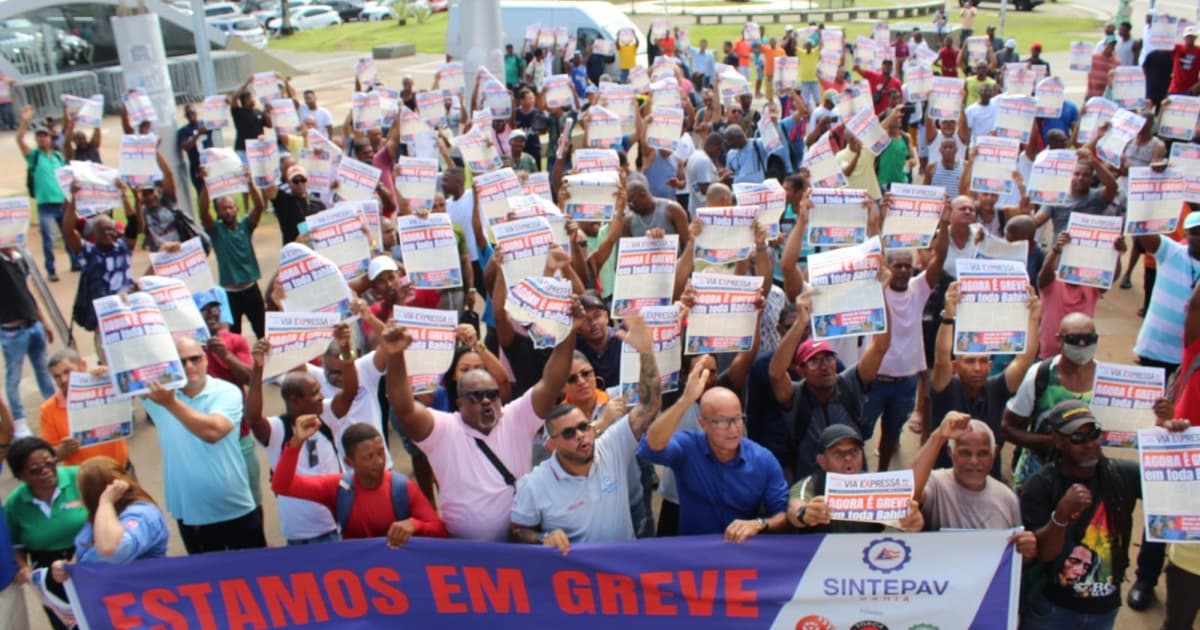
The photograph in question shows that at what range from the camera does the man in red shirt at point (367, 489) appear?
4.41 m

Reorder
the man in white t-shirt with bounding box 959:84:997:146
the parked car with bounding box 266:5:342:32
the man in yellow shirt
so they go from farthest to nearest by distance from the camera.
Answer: the parked car with bounding box 266:5:342:32
the man in yellow shirt
the man in white t-shirt with bounding box 959:84:997:146

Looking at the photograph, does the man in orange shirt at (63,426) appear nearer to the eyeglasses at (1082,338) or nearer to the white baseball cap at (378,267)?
the white baseball cap at (378,267)

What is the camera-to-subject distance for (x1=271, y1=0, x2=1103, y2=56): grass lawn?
34.2 m

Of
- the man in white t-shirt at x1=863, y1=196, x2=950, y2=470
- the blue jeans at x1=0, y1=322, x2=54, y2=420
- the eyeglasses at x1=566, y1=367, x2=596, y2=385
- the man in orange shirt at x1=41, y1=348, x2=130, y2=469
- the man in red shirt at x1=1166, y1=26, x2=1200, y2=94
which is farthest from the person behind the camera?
the man in red shirt at x1=1166, y1=26, x2=1200, y2=94

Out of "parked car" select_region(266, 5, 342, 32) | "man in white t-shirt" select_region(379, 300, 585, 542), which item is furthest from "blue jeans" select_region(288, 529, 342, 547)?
"parked car" select_region(266, 5, 342, 32)

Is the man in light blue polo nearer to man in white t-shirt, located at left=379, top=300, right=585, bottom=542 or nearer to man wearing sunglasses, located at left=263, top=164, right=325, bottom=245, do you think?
man in white t-shirt, located at left=379, top=300, right=585, bottom=542

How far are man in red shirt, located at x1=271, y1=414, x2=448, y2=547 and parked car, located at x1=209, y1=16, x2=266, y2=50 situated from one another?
36185 mm

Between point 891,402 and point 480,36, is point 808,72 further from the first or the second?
point 891,402

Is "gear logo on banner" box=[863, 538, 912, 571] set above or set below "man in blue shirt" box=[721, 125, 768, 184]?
below

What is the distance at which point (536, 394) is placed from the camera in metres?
4.79

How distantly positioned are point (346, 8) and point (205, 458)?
48037mm

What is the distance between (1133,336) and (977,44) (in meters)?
8.71

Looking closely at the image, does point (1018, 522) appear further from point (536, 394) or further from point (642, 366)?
point (536, 394)

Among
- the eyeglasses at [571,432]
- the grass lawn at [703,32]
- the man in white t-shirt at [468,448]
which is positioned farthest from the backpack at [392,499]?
the grass lawn at [703,32]
